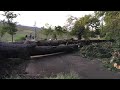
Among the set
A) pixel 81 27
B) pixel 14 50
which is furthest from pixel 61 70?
pixel 81 27

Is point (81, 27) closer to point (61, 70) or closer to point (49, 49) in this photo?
point (49, 49)

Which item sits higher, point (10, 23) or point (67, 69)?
point (10, 23)

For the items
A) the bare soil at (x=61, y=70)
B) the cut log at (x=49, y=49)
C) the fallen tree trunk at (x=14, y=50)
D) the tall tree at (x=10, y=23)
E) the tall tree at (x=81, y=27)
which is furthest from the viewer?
the tall tree at (x=81, y=27)

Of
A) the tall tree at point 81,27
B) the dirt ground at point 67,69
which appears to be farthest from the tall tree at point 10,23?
the dirt ground at point 67,69

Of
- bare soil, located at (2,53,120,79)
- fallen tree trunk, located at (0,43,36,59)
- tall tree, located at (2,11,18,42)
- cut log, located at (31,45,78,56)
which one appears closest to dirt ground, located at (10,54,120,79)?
bare soil, located at (2,53,120,79)

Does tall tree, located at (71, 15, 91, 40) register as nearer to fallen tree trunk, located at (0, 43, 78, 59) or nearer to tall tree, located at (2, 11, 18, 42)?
tall tree, located at (2, 11, 18, 42)

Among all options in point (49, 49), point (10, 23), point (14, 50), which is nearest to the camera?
point (14, 50)

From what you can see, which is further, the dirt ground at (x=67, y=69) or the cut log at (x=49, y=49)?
the cut log at (x=49, y=49)

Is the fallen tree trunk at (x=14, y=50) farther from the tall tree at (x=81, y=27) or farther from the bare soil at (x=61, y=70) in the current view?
the tall tree at (x=81, y=27)
